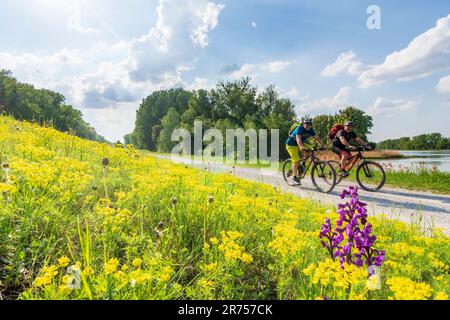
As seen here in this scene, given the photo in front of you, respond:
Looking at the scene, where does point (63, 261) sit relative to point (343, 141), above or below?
below

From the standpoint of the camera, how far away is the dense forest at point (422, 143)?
152 ft

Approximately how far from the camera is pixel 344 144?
956 cm

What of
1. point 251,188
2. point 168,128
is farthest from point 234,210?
point 168,128

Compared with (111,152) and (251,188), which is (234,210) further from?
(111,152)

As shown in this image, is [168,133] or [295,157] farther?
[168,133]

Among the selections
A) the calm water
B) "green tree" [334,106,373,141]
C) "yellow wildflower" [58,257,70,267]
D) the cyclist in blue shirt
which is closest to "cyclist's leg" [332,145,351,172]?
the cyclist in blue shirt

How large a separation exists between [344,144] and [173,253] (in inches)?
335

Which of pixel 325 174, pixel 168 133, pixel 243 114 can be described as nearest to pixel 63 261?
pixel 325 174


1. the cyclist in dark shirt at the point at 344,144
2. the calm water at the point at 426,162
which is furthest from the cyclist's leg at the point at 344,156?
the calm water at the point at 426,162

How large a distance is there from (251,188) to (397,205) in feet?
11.8

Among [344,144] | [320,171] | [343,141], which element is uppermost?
[343,141]

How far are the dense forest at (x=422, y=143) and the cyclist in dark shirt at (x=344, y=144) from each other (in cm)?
4766

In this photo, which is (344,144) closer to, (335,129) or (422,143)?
(335,129)

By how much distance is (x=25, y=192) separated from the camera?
2844 mm
